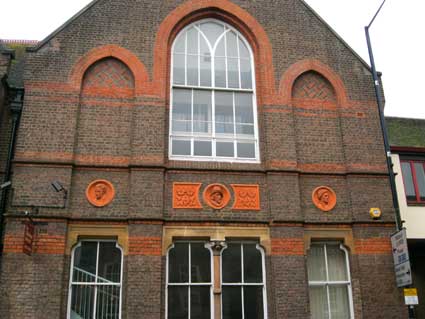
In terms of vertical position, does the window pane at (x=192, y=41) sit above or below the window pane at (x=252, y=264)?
above

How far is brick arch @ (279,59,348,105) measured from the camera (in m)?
13.3

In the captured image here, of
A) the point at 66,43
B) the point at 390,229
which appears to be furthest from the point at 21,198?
the point at 390,229

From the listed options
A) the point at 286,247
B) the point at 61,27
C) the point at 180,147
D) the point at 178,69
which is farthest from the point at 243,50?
the point at 286,247

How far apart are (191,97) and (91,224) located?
4384 mm

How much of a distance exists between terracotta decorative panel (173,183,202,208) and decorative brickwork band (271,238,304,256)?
2098mm

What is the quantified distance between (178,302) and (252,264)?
2.03 metres

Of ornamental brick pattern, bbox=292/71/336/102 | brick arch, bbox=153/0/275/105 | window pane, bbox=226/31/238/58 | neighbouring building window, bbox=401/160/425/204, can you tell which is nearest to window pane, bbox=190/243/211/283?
brick arch, bbox=153/0/275/105

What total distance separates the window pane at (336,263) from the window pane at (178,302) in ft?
12.3

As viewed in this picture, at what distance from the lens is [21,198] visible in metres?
11.2

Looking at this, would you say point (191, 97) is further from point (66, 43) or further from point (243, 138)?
point (66, 43)

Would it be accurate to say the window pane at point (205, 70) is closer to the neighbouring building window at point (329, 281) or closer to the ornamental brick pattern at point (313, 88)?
the ornamental brick pattern at point (313, 88)

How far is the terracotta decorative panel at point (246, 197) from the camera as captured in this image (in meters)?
12.1

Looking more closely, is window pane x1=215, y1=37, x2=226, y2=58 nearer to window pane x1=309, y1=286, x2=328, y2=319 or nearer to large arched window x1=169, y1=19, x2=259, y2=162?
large arched window x1=169, y1=19, x2=259, y2=162

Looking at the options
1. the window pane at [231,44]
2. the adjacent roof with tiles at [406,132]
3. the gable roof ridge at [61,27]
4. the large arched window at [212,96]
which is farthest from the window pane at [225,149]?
the adjacent roof with tiles at [406,132]
